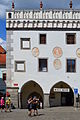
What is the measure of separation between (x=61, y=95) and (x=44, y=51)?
589 centimetres

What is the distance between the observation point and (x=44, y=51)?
2839 cm

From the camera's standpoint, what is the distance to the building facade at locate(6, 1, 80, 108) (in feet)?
92.9

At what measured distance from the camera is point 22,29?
28.6 metres

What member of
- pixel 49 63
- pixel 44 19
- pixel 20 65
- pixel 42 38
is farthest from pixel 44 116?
pixel 44 19

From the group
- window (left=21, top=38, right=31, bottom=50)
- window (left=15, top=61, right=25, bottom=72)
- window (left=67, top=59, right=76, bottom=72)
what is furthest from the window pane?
window (left=67, top=59, right=76, bottom=72)

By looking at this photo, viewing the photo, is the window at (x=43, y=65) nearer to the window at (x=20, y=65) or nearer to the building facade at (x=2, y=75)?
the window at (x=20, y=65)

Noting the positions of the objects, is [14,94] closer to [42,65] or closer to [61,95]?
[42,65]

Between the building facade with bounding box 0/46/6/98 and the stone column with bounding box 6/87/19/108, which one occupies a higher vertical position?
the building facade with bounding box 0/46/6/98

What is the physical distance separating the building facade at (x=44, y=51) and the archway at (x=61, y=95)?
98 centimetres

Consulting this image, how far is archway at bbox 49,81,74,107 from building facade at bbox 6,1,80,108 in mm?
975

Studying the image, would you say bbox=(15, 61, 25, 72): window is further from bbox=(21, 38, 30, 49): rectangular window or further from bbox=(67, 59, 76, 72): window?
bbox=(67, 59, 76, 72): window

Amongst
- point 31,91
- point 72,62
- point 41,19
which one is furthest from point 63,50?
point 31,91

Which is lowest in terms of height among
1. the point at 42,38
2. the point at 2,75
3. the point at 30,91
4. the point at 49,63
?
the point at 30,91

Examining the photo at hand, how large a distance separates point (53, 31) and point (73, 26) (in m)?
2.06
